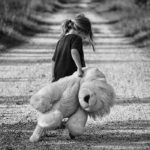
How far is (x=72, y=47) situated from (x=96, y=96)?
67 centimetres

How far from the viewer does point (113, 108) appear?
9.78 meters

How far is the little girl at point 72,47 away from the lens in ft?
24.5

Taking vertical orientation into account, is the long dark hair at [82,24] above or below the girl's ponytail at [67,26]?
above

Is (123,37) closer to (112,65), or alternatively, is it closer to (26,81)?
(112,65)

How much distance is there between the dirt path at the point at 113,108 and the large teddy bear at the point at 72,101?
0.22 m

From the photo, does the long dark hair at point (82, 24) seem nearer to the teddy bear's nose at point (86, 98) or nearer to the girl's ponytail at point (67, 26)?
the girl's ponytail at point (67, 26)

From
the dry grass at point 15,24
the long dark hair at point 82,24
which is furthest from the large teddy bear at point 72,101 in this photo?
the dry grass at point 15,24

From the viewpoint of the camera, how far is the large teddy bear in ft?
23.4

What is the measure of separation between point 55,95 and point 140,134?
1170 mm

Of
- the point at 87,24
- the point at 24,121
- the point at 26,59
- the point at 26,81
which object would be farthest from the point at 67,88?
the point at 26,59

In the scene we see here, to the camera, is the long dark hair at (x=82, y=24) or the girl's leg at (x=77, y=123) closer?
the girl's leg at (x=77, y=123)

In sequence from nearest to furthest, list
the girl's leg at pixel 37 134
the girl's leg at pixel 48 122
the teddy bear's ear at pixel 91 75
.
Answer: the girl's leg at pixel 48 122 < the girl's leg at pixel 37 134 < the teddy bear's ear at pixel 91 75

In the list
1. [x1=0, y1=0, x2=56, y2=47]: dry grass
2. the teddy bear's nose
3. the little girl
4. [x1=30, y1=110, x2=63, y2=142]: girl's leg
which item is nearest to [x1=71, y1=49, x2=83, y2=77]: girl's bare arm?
the little girl

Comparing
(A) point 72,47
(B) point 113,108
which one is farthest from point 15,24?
(A) point 72,47
